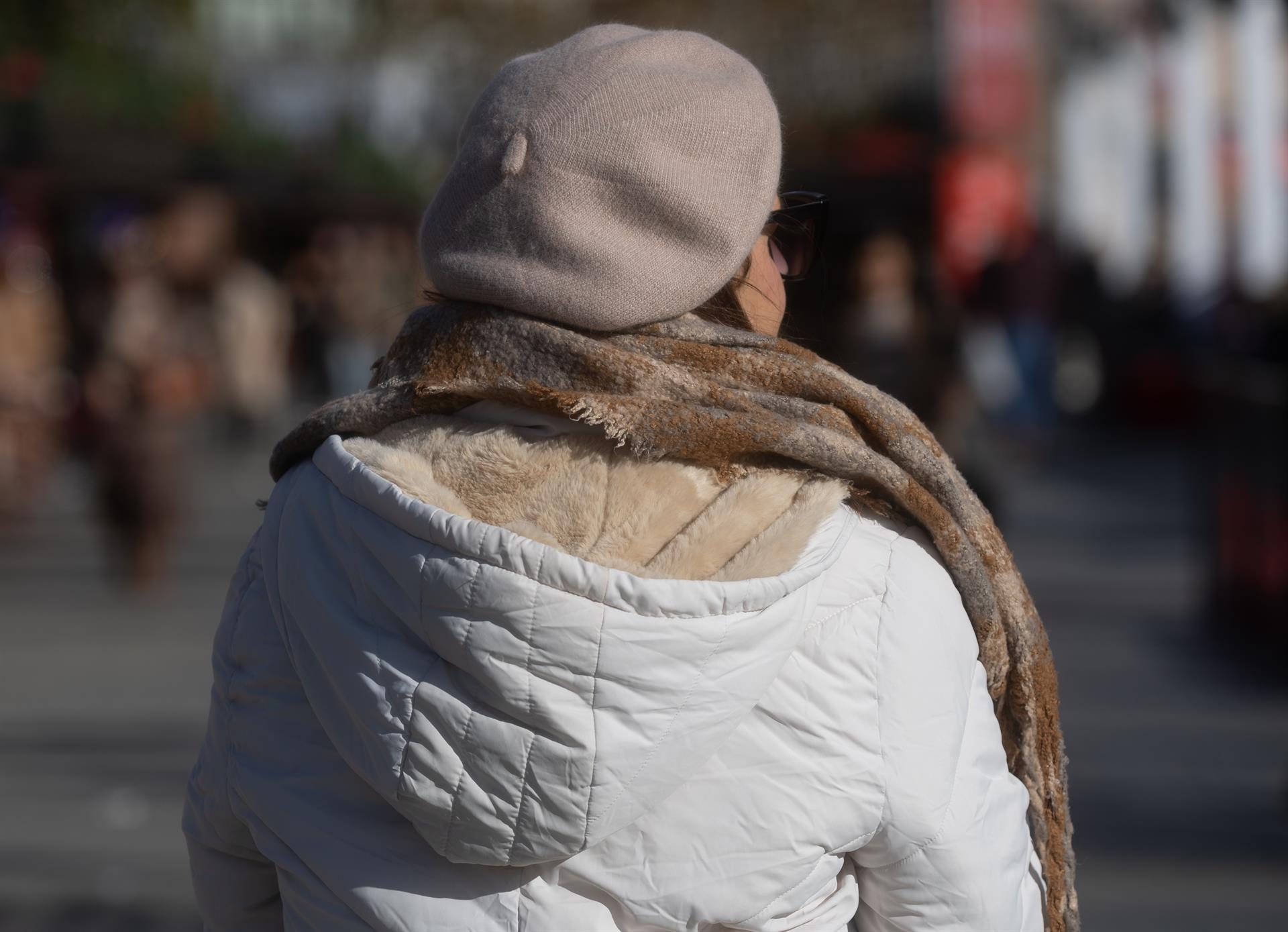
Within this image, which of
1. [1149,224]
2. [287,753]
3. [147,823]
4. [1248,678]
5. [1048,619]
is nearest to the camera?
[287,753]

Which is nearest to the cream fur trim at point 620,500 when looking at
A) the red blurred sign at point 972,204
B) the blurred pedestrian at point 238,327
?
the blurred pedestrian at point 238,327

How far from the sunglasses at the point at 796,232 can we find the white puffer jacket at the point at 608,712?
13.5 inches

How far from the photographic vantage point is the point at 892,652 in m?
1.54

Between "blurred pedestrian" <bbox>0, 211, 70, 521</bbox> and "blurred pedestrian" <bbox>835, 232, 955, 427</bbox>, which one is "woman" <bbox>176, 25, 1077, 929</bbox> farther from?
"blurred pedestrian" <bbox>0, 211, 70, 521</bbox>

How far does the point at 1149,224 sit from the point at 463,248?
24.4 m

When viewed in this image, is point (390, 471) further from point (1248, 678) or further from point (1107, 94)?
point (1107, 94)

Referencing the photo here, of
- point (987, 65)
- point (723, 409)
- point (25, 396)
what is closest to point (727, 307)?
point (723, 409)

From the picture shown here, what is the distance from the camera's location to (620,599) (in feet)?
4.65

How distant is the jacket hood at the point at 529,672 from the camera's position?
1422 millimetres

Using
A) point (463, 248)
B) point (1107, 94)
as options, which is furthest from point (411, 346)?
point (1107, 94)

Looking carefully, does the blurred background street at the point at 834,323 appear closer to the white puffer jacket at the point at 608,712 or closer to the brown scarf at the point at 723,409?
the brown scarf at the point at 723,409

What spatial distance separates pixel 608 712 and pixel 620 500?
21cm

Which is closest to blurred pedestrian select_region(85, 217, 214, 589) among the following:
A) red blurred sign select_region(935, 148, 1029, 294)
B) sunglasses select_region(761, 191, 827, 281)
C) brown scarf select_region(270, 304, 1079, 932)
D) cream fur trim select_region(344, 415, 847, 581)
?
brown scarf select_region(270, 304, 1079, 932)

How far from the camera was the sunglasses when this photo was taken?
1.79 metres
